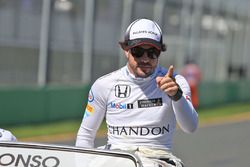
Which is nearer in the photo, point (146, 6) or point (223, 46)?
point (146, 6)

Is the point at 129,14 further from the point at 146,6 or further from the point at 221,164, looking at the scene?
the point at 221,164

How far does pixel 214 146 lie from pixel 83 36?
27.0ft

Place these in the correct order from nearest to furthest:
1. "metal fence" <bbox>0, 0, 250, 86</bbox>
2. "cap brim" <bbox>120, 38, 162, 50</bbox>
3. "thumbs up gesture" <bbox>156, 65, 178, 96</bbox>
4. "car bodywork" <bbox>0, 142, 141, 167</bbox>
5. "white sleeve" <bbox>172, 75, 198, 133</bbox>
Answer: "car bodywork" <bbox>0, 142, 141, 167</bbox> < "thumbs up gesture" <bbox>156, 65, 178, 96</bbox> < "white sleeve" <bbox>172, 75, 198, 133</bbox> < "cap brim" <bbox>120, 38, 162, 50</bbox> < "metal fence" <bbox>0, 0, 250, 86</bbox>

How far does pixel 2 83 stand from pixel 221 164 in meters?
8.09

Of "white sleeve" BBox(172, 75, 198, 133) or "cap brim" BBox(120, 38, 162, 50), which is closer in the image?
"white sleeve" BBox(172, 75, 198, 133)

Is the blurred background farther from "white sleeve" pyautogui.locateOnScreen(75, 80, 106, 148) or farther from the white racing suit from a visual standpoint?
the white racing suit

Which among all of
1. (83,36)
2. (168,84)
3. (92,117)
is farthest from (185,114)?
(83,36)

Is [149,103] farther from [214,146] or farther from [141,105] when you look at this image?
[214,146]

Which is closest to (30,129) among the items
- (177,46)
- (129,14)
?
(129,14)

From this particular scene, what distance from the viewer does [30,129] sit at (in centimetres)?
1762

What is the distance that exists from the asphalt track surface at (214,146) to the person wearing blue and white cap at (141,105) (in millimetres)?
6647

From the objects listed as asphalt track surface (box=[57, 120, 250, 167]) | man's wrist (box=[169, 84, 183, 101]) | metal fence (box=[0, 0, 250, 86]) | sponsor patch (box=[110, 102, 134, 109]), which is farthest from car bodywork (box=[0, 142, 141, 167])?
metal fence (box=[0, 0, 250, 86])

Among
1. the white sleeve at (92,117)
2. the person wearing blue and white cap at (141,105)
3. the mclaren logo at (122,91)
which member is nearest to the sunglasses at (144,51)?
the person wearing blue and white cap at (141,105)

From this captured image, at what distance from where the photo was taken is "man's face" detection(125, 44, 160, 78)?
15.8 ft
